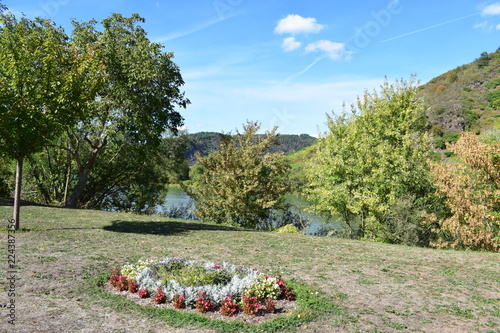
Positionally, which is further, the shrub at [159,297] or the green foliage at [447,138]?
the green foliage at [447,138]

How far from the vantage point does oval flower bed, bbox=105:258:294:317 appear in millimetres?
6008

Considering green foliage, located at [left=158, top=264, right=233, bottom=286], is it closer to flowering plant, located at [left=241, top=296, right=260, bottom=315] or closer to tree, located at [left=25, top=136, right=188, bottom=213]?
flowering plant, located at [left=241, top=296, right=260, bottom=315]

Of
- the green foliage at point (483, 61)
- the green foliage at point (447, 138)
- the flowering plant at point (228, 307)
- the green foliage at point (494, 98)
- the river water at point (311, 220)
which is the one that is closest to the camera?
the flowering plant at point (228, 307)

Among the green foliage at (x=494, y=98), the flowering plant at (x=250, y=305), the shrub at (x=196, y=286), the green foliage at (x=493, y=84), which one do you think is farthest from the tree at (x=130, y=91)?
the green foliage at (x=493, y=84)

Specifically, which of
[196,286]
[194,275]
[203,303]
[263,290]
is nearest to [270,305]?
[263,290]

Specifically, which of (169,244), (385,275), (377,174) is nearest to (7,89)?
(169,244)

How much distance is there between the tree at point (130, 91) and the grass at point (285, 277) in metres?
7.73

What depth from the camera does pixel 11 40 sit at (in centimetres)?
1197

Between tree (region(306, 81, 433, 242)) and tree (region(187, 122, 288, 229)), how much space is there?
8.32ft

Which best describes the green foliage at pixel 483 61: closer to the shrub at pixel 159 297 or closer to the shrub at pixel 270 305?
the shrub at pixel 270 305

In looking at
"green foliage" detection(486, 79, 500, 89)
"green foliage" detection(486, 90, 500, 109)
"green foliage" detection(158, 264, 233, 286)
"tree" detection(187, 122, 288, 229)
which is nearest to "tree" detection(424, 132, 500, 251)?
"tree" detection(187, 122, 288, 229)

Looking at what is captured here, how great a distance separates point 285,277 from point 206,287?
2331 mm

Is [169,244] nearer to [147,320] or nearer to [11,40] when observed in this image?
[147,320]

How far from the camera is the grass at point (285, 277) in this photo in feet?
17.9
